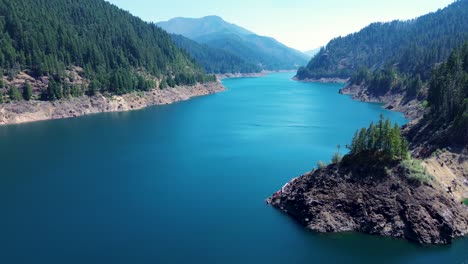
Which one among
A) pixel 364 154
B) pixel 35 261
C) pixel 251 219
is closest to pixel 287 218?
pixel 251 219

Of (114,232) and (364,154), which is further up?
(364,154)

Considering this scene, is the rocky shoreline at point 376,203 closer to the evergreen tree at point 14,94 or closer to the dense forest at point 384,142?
the dense forest at point 384,142

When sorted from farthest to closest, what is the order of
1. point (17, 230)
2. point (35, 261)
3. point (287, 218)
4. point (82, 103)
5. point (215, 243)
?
point (82, 103), point (287, 218), point (17, 230), point (215, 243), point (35, 261)

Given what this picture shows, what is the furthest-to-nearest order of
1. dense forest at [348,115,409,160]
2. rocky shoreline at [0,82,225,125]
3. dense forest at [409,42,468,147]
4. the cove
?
1. rocky shoreline at [0,82,225,125]
2. dense forest at [409,42,468,147]
3. dense forest at [348,115,409,160]
4. the cove

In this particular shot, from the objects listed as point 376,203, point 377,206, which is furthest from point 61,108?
point 377,206

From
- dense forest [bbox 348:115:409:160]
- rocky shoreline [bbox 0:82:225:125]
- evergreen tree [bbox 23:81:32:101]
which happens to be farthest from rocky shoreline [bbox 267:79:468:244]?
evergreen tree [bbox 23:81:32:101]

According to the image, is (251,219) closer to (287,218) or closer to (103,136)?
(287,218)

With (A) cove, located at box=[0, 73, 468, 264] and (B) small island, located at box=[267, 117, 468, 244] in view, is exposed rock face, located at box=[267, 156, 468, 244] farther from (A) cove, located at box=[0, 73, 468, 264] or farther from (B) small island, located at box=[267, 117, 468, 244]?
(A) cove, located at box=[0, 73, 468, 264]
